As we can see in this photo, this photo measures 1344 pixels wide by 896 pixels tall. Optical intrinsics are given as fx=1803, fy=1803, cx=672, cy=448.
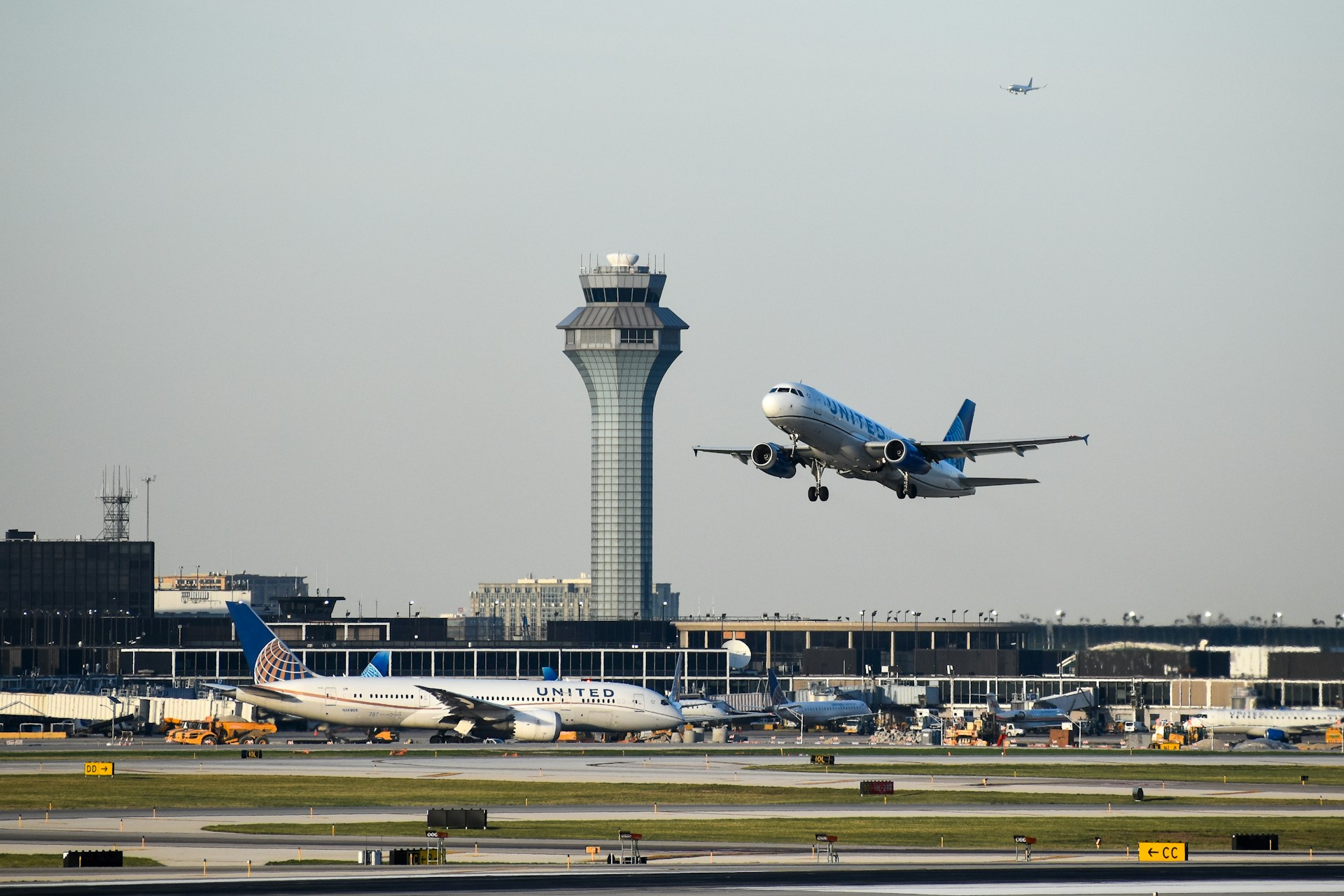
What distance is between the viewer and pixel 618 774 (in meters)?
95.5

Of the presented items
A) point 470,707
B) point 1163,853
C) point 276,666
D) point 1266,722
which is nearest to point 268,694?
point 276,666

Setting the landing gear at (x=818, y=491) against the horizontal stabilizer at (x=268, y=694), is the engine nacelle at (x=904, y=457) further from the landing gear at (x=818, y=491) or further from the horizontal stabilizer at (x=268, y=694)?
the horizontal stabilizer at (x=268, y=694)

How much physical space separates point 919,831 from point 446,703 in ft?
222

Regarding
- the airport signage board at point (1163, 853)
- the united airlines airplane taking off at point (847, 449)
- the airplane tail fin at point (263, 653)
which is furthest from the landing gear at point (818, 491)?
the airplane tail fin at point (263, 653)

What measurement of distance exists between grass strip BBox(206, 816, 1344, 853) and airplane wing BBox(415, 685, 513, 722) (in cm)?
5986

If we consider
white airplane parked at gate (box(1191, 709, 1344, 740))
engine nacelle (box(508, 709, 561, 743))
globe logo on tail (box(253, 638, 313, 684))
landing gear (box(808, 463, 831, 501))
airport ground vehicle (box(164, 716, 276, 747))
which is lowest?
white airplane parked at gate (box(1191, 709, 1344, 740))

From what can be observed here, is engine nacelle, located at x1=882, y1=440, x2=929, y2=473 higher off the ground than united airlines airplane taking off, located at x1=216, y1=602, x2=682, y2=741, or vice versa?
engine nacelle, located at x1=882, y1=440, x2=929, y2=473

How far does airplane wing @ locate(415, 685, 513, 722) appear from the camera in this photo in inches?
5049

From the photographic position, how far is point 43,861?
180ft

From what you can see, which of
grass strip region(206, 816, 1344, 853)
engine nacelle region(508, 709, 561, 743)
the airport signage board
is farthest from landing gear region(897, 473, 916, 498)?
engine nacelle region(508, 709, 561, 743)

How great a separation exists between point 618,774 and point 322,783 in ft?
52.2

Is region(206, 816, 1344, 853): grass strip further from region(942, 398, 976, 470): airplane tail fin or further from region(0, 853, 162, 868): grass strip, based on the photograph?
region(942, 398, 976, 470): airplane tail fin

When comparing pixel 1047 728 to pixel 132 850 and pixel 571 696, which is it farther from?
pixel 132 850

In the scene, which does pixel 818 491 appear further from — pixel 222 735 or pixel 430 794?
pixel 222 735
